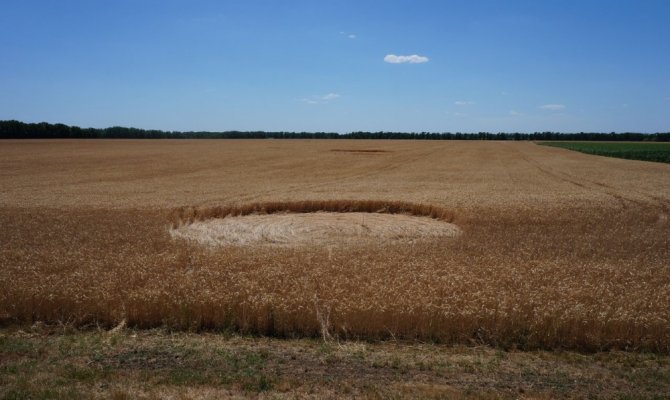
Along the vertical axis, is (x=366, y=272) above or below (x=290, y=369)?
above

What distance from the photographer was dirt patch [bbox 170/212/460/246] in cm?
1459

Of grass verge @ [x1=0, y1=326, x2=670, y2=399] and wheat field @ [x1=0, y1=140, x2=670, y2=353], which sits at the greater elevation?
wheat field @ [x1=0, y1=140, x2=670, y2=353]

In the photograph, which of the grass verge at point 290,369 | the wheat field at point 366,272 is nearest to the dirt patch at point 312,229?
the wheat field at point 366,272

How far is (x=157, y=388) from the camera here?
19.5 feet

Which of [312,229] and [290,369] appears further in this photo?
[312,229]

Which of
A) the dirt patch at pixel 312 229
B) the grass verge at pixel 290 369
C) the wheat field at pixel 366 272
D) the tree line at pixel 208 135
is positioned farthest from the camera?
the tree line at pixel 208 135

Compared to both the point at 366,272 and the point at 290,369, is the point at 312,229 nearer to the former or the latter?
the point at 366,272

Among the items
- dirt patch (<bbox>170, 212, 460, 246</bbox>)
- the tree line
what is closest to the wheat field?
dirt patch (<bbox>170, 212, 460, 246</bbox>)

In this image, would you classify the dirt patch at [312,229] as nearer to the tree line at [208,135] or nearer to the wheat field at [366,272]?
the wheat field at [366,272]

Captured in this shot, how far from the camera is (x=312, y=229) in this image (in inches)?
635

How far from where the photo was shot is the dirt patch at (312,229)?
1459 cm

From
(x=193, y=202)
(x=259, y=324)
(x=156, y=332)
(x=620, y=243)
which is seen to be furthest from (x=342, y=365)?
(x=193, y=202)

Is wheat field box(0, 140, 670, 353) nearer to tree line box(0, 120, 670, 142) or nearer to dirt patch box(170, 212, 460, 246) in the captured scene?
dirt patch box(170, 212, 460, 246)

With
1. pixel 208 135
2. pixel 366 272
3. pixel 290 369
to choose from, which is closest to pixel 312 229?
pixel 366 272
